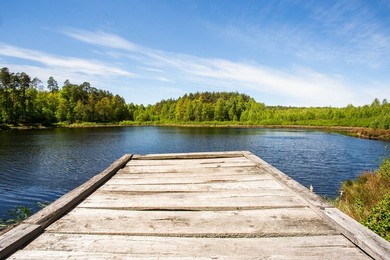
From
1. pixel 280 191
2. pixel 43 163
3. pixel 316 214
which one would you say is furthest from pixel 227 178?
pixel 43 163

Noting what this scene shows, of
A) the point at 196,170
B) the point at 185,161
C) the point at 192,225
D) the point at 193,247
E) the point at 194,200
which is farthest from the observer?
the point at 185,161

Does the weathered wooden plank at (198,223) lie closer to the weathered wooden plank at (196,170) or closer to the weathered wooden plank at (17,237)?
the weathered wooden plank at (17,237)

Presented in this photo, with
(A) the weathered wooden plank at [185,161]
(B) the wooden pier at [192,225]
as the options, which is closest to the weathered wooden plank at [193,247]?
(B) the wooden pier at [192,225]

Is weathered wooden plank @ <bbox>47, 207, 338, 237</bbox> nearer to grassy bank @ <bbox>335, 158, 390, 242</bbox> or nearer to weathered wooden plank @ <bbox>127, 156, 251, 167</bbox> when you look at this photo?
weathered wooden plank @ <bbox>127, 156, 251, 167</bbox>

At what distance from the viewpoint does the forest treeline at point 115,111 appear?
95000 mm

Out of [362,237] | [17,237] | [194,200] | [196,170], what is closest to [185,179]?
[196,170]

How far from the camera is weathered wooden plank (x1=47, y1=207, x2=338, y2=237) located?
7.86ft

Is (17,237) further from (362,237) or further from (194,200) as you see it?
(362,237)

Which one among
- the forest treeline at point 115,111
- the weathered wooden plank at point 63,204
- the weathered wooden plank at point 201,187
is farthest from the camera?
the forest treeline at point 115,111

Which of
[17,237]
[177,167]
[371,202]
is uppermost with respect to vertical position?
[177,167]

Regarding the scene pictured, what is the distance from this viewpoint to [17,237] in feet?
7.23

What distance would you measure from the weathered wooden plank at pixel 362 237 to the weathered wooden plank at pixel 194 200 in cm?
52

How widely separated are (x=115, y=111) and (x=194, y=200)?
142 meters

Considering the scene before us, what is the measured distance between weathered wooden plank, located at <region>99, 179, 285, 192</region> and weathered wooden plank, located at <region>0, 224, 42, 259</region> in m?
1.42
